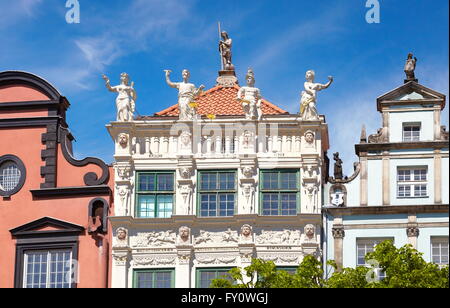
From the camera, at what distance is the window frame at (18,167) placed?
51.5 metres

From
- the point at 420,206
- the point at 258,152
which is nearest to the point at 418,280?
the point at 420,206

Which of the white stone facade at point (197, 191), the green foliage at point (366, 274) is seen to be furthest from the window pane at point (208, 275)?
the green foliage at point (366, 274)

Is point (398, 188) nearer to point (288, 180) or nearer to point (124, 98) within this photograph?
point (288, 180)

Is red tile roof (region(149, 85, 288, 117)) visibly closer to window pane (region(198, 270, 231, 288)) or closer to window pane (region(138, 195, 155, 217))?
window pane (region(138, 195, 155, 217))

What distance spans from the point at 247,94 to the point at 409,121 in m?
5.39

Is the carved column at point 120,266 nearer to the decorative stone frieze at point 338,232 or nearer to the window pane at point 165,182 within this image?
the window pane at point 165,182

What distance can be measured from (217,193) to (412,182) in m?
6.28

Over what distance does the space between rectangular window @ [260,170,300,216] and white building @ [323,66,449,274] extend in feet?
3.43

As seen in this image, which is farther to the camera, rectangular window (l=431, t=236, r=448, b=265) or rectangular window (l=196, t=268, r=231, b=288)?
rectangular window (l=196, t=268, r=231, b=288)

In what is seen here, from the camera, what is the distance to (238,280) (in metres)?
48.1

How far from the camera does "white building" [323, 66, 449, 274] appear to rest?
4938cm

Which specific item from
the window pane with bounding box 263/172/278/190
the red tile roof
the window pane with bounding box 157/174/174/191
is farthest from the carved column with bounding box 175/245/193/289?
the red tile roof

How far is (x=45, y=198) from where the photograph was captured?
2015 inches
